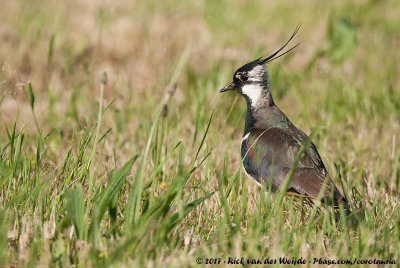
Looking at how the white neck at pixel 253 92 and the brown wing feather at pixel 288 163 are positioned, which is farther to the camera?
the white neck at pixel 253 92

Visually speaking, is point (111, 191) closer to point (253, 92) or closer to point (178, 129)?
point (178, 129)

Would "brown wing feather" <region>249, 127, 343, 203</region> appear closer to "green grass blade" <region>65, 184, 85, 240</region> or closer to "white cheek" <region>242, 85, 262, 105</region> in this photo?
"white cheek" <region>242, 85, 262, 105</region>

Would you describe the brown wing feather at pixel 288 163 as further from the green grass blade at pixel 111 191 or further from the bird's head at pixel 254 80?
the green grass blade at pixel 111 191

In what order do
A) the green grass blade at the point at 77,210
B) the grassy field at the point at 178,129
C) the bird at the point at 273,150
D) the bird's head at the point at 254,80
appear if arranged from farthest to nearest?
the bird's head at the point at 254,80
the bird at the point at 273,150
the grassy field at the point at 178,129
the green grass blade at the point at 77,210

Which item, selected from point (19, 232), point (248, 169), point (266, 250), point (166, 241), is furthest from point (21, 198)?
point (248, 169)

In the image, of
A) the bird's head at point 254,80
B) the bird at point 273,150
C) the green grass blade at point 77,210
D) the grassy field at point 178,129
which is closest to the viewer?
the green grass blade at point 77,210

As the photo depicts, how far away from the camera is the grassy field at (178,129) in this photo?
3062 millimetres

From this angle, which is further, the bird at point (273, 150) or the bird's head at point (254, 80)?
the bird's head at point (254, 80)

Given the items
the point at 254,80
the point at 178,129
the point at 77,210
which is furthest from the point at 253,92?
the point at 77,210

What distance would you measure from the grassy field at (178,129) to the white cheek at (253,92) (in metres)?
0.22

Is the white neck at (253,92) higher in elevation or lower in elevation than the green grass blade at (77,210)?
higher

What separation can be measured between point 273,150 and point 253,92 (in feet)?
2.82

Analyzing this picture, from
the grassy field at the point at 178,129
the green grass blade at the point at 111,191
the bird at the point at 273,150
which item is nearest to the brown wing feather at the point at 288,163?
the bird at the point at 273,150

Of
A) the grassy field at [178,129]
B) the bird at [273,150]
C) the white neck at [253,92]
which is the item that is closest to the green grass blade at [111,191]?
the grassy field at [178,129]
